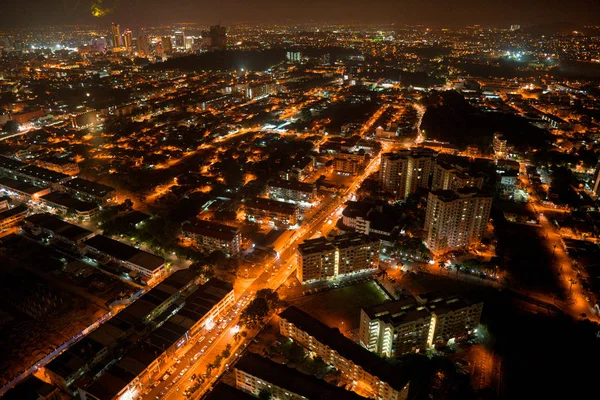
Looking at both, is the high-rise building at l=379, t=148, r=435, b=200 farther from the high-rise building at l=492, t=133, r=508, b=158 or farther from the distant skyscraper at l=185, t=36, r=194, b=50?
the distant skyscraper at l=185, t=36, r=194, b=50

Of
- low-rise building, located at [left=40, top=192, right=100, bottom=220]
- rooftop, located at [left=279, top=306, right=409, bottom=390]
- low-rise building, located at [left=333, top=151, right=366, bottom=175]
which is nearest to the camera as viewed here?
rooftop, located at [left=279, top=306, right=409, bottom=390]

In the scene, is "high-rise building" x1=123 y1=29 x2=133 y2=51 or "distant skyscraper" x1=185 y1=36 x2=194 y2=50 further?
"distant skyscraper" x1=185 y1=36 x2=194 y2=50

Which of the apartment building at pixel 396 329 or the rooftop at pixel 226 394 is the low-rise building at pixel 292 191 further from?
the rooftop at pixel 226 394

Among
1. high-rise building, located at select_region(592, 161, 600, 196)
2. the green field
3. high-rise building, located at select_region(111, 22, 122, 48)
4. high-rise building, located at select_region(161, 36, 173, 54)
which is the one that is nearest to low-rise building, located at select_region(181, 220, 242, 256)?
the green field

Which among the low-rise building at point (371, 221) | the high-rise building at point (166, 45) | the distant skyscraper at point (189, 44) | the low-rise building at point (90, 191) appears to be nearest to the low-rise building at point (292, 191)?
the low-rise building at point (371, 221)

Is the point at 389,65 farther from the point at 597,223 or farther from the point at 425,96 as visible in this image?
the point at 597,223
